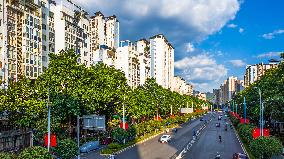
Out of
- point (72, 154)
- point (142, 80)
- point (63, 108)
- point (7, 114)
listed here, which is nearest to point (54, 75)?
point (63, 108)

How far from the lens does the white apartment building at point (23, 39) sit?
6950 centimetres

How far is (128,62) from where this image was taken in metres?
154

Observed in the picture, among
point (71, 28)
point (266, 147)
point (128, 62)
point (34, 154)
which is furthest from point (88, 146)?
point (128, 62)

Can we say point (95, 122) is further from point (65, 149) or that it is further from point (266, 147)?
point (266, 147)

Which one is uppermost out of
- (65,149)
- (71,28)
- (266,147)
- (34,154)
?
(71,28)

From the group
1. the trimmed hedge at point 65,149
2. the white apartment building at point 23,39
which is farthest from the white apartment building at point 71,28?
the trimmed hedge at point 65,149

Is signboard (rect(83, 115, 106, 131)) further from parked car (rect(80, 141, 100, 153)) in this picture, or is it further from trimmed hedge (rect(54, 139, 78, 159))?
parked car (rect(80, 141, 100, 153))

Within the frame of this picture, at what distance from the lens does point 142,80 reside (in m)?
182

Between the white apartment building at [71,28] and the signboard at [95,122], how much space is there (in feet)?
120

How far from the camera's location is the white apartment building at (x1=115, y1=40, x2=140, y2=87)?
15250 cm

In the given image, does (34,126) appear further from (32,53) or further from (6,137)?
(32,53)

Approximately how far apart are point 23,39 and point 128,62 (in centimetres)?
7916

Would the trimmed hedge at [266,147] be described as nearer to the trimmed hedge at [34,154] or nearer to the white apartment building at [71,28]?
the trimmed hedge at [34,154]

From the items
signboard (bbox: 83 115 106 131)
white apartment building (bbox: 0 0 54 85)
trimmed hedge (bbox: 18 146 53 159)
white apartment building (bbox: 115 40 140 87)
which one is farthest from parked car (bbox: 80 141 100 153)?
white apartment building (bbox: 115 40 140 87)
